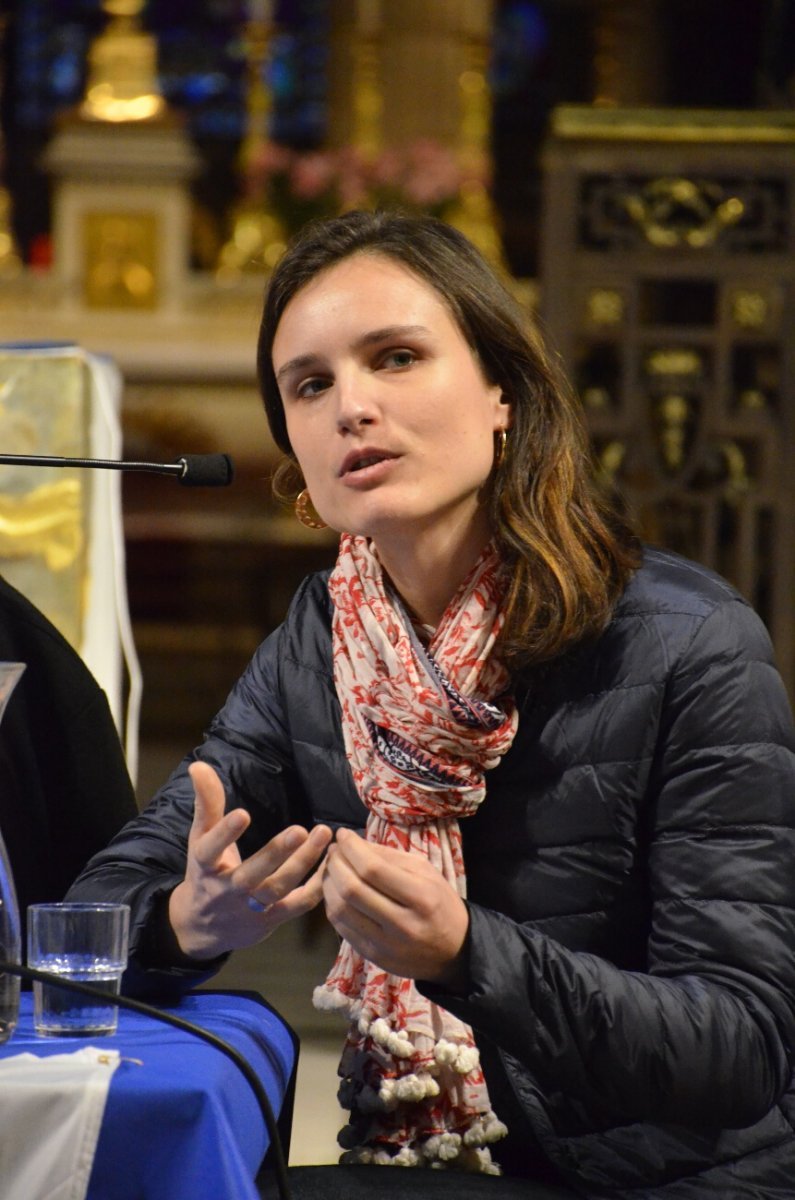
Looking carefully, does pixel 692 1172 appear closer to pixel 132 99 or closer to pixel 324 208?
pixel 324 208

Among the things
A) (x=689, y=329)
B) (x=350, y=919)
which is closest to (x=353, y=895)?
(x=350, y=919)

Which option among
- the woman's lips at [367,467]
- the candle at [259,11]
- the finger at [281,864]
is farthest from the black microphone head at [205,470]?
the candle at [259,11]

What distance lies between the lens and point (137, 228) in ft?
24.2

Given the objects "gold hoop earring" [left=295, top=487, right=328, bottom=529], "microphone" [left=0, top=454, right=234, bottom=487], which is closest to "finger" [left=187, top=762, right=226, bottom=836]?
"microphone" [left=0, top=454, right=234, bottom=487]

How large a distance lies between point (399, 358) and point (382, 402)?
60mm

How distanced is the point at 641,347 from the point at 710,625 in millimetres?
2785

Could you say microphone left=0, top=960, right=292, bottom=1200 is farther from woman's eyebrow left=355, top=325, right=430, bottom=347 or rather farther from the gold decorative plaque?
the gold decorative plaque

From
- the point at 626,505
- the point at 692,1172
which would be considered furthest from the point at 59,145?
the point at 692,1172

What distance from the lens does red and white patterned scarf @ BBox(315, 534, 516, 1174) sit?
156 cm

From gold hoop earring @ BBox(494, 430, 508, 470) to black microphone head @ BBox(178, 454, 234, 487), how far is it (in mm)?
252

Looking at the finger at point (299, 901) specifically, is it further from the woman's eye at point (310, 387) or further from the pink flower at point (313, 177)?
the pink flower at point (313, 177)

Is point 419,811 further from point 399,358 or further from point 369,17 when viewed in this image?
point 369,17

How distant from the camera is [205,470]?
5.32 feet

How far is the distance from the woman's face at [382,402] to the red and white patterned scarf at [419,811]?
0.38 ft
